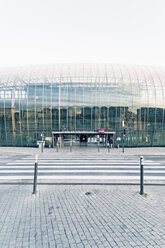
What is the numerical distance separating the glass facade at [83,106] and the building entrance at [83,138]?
933 mm

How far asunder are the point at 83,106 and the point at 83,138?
7152 millimetres

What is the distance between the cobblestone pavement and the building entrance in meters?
18.0

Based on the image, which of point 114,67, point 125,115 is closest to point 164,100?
point 125,115

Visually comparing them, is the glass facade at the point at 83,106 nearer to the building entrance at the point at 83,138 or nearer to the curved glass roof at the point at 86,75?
the curved glass roof at the point at 86,75

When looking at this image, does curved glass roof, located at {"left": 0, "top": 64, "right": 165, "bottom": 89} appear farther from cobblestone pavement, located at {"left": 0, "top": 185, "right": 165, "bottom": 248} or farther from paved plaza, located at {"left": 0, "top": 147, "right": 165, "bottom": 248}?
cobblestone pavement, located at {"left": 0, "top": 185, "right": 165, "bottom": 248}

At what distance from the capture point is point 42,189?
726 cm

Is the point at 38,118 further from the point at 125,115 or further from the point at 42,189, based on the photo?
the point at 42,189

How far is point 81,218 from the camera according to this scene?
4703mm

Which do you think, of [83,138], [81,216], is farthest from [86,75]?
[81,216]

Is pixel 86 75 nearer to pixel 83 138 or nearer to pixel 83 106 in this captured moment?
pixel 83 106

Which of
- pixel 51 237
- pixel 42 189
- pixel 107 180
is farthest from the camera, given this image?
pixel 107 180

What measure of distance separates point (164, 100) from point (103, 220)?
28.2m

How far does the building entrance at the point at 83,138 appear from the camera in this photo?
997 inches

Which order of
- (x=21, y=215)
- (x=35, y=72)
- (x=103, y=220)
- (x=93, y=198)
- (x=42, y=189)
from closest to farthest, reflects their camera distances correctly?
(x=103, y=220) < (x=21, y=215) < (x=93, y=198) < (x=42, y=189) < (x=35, y=72)
